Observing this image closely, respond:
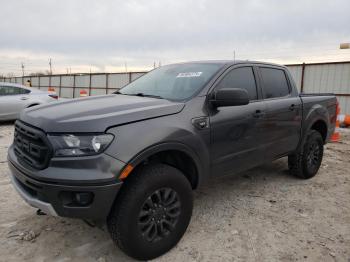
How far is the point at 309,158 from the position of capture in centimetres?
466

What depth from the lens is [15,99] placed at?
9.36 meters

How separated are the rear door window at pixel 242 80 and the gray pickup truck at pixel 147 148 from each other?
14mm

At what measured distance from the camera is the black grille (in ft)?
7.34

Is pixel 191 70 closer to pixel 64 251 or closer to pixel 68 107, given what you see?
pixel 68 107

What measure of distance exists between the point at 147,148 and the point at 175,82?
1.26 m

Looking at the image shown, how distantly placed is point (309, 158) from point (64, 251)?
3.75 m

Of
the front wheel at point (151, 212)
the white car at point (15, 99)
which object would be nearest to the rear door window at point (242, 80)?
the front wheel at point (151, 212)

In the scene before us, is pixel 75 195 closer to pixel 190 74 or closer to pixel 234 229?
pixel 234 229

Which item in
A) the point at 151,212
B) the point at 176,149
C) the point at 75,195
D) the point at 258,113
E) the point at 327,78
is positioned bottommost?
the point at 151,212

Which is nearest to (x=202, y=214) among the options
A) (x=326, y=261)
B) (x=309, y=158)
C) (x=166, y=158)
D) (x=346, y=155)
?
(x=166, y=158)

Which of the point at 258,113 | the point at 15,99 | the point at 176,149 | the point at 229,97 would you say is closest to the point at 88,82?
the point at 15,99

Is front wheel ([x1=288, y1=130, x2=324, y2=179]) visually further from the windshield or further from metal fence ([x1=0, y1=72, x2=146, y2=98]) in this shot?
metal fence ([x1=0, y1=72, x2=146, y2=98])

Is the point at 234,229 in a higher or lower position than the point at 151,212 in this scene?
lower

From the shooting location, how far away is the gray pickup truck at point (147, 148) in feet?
7.14
